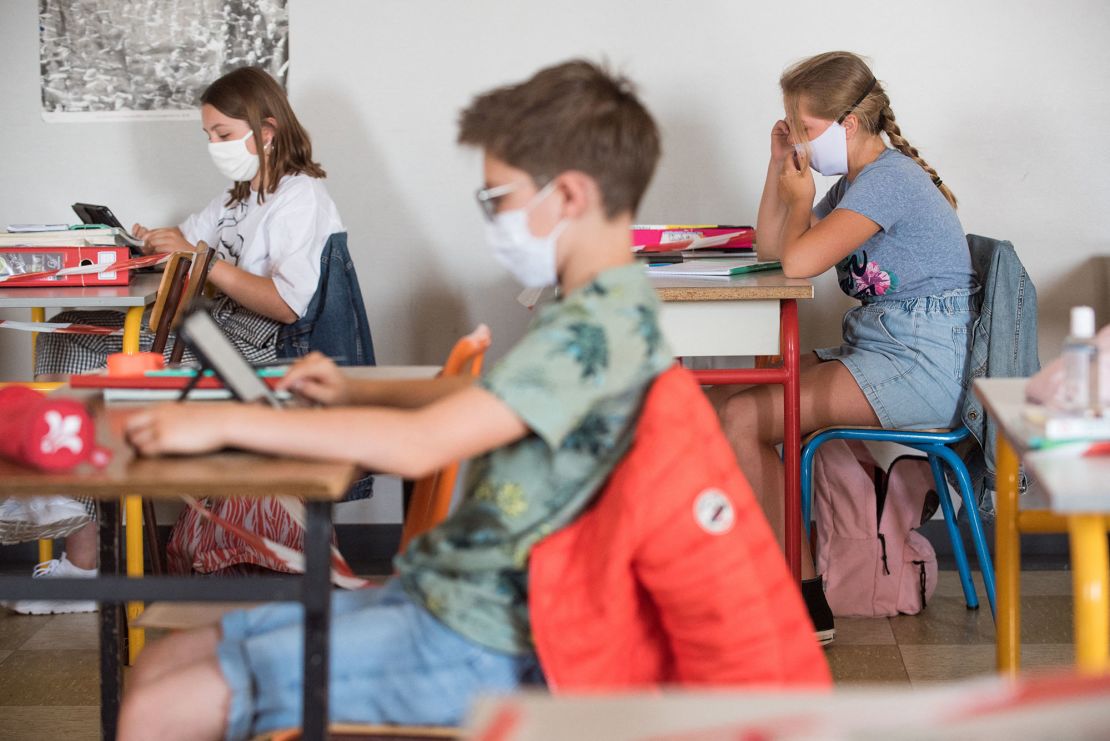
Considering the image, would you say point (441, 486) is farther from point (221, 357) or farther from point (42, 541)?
point (42, 541)

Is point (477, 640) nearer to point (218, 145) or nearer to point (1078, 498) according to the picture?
point (1078, 498)

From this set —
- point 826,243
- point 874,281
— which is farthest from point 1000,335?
point 826,243

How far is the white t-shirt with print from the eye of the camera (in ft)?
9.37

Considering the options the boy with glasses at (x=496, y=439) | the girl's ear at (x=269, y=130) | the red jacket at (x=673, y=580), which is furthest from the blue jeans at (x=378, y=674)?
the girl's ear at (x=269, y=130)

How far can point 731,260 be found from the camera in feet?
9.71

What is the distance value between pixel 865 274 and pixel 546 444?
163cm

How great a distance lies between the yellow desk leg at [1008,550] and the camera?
179cm

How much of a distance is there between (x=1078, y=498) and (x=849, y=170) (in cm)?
173

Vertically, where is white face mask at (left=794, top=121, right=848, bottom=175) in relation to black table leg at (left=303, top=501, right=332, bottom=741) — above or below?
above

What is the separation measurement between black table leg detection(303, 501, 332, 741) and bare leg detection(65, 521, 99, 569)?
1901mm

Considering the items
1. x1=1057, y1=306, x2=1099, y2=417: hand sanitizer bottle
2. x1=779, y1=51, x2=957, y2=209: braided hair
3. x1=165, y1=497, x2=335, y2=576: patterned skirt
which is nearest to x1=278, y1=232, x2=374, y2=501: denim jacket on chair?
x1=165, y1=497, x2=335, y2=576: patterned skirt

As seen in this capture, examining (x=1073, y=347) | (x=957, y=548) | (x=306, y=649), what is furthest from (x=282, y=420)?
(x=957, y=548)

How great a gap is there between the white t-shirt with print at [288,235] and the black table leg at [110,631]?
1.11m

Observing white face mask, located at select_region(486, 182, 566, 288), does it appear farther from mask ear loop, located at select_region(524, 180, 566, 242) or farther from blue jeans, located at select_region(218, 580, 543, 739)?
blue jeans, located at select_region(218, 580, 543, 739)
